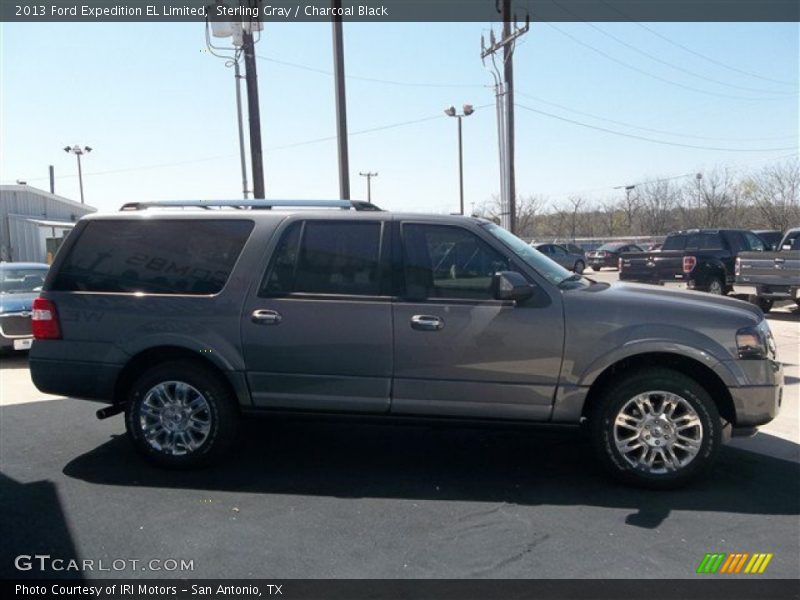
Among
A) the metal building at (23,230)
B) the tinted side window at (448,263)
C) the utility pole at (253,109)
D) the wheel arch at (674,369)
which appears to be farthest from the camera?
the metal building at (23,230)

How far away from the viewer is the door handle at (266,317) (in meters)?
4.57

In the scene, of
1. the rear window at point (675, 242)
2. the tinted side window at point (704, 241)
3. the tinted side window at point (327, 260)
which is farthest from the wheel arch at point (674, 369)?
the rear window at point (675, 242)

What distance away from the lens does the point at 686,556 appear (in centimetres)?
349

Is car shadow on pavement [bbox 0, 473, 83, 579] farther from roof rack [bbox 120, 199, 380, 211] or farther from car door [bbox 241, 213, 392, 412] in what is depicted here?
roof rack [bbox 120, 199, 380, 211]

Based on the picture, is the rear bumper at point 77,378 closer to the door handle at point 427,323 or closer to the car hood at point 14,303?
the door handle at point 427,323

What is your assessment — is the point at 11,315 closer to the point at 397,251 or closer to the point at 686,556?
the point at 397,251

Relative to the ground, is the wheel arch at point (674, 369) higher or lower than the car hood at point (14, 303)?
lower

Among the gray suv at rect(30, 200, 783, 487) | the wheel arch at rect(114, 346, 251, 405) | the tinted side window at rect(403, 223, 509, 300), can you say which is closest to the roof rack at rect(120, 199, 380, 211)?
the gray suv at rect(30, 200, 783, 487)

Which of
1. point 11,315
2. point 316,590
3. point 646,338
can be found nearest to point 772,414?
point 646,338

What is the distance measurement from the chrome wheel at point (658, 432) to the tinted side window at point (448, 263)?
4.22 feet

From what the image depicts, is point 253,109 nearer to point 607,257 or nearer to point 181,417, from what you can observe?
point 181,417

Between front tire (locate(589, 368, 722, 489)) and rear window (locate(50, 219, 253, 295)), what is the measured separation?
3.00 meters

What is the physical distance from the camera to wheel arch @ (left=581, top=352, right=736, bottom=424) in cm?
435

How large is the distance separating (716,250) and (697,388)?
13.5m
